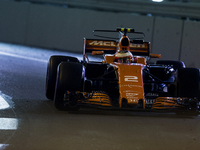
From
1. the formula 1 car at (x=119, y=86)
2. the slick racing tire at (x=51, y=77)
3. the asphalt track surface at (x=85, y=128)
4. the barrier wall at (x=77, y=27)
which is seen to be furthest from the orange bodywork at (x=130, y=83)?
the barrier wall at (x=77, y=27)

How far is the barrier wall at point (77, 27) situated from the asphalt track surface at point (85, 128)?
8.64m

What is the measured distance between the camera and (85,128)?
240 inches

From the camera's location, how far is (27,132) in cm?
563

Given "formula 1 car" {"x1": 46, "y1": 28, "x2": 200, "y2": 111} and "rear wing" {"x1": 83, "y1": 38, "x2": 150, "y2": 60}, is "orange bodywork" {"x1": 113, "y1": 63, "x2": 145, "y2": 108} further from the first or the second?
"rear wing" {"x1": 83, "y1": 38, "x2": 150, "y2": 60}

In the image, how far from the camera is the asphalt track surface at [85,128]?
521cm

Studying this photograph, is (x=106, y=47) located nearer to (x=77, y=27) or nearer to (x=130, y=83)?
(x=130, y=83)

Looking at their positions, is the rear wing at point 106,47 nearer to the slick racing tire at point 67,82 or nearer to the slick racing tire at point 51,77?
the slick racing tire at point 51,77

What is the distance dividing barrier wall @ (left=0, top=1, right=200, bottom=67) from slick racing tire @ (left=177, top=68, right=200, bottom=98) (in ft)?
27.5

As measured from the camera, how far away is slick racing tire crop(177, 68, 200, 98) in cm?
766

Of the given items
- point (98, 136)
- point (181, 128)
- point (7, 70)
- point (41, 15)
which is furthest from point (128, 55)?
point (41, 15)

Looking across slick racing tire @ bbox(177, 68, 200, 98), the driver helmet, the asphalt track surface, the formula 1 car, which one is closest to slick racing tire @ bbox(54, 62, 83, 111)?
the formula 1 car

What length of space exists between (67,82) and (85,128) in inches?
57.1

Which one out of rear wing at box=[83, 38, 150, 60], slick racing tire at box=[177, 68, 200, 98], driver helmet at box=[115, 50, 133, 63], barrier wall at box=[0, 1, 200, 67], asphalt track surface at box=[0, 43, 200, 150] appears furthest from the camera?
barrier wall at box=[0, 1, 200, 67]

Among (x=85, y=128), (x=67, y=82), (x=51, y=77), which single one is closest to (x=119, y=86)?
(x=67, y=82)
